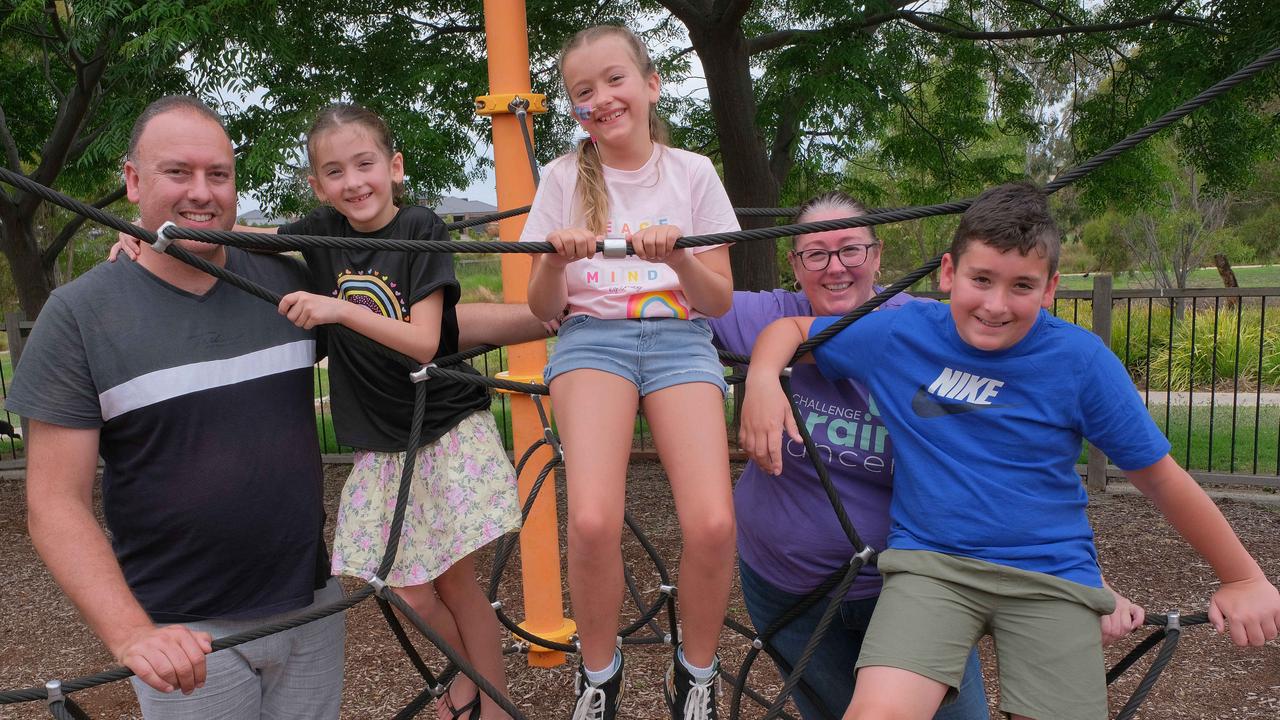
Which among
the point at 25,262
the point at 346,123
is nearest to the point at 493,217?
the point at 346,123

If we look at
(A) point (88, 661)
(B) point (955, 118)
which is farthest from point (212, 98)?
(B) point (955, 118)

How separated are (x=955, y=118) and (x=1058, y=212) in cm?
1389

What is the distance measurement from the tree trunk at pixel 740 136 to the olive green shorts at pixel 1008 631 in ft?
14.3

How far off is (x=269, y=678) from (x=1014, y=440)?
1.55 m

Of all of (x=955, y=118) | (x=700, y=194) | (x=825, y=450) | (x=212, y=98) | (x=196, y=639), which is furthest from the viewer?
(x=955, y=118)

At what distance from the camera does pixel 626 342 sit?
1939 mm

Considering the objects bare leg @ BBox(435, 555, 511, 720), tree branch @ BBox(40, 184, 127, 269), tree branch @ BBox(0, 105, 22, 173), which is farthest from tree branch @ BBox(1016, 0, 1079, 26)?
tree branch @ BBox(0, 105, 22, 173)

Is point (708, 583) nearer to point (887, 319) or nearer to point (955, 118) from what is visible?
point (887, 319)

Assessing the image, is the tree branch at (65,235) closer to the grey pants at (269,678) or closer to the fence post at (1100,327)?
the grey pants at (269,678)

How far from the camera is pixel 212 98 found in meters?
4.99

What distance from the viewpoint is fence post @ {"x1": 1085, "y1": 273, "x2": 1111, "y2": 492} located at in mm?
5938

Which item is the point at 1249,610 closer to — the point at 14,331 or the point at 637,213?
the point at 637,213

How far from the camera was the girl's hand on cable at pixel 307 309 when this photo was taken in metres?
1.75

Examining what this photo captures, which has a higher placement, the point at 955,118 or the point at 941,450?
the point at 955,118
